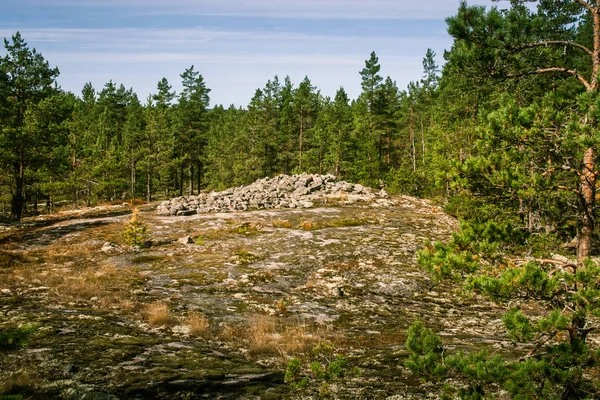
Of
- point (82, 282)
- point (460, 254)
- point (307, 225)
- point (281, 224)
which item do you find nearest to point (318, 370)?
point (460, 254)

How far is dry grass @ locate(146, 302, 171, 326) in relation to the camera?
10.1 meters

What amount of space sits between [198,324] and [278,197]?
24.8m

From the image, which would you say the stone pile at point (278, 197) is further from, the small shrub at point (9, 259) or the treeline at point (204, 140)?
the small shrub at point (9, 259)

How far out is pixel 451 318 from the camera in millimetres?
11438

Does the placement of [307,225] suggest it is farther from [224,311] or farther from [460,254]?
[460,254]

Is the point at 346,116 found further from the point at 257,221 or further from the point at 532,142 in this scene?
the point at 532,142

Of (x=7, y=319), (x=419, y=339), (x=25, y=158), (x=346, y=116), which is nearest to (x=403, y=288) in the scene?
(x=419, y=339)


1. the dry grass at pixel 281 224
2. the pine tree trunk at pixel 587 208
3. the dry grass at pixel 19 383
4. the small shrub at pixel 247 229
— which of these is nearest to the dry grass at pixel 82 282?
the dry grass at pixel 19 383

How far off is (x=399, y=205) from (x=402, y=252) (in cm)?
1463

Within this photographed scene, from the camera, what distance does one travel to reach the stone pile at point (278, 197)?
102ft

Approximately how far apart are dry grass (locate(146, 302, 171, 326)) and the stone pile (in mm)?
19045

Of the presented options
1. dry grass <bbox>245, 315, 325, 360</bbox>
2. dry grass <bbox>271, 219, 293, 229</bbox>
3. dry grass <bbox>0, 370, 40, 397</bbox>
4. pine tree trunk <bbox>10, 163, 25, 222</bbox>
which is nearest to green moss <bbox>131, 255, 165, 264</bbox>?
dry grass <bbox>271, 219, 293, 229</bbox>

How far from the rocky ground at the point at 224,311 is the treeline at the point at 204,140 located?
1197 centimetres

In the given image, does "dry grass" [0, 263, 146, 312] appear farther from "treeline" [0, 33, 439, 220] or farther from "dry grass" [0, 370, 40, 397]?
"treeline" [0, 33, 439, 220]
